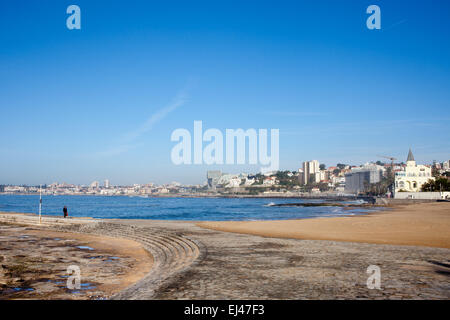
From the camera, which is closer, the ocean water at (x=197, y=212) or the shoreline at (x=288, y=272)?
the shoreline at (x=288, y=272)

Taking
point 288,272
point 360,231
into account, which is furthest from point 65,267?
point 360,231

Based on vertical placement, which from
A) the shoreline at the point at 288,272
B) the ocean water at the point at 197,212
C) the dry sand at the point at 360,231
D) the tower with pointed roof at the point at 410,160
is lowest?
the ocean water at the point at 197,212

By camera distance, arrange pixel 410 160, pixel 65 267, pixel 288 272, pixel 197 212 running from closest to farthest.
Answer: pixel 288 272 < pixel 65 267 < pixel 197 212 < pixel 410 160

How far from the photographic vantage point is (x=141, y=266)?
14.0m

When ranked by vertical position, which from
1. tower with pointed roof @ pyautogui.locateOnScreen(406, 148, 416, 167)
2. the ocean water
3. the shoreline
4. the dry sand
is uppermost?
tower with pointed roof @ pyautogui.locateOnScreen(406, 148, 416, 167)

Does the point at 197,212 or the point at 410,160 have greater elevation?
the point at 410,160

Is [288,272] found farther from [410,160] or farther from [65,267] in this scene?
[410,160]

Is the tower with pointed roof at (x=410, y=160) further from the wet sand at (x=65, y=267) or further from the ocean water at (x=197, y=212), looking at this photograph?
the wet sand at (x=65, y=267)

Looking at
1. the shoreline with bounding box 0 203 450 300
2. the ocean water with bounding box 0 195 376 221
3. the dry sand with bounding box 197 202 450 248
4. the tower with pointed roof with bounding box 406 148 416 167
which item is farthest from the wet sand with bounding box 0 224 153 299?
the tower with pointed roof with bounding box 406 148 416 167

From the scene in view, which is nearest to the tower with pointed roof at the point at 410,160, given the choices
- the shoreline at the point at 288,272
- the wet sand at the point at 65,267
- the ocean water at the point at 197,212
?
the ocean water at the point at 197,212

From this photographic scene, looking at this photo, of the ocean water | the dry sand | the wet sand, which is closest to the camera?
the wet sand

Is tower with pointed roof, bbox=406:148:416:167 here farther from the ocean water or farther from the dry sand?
the dry sand
